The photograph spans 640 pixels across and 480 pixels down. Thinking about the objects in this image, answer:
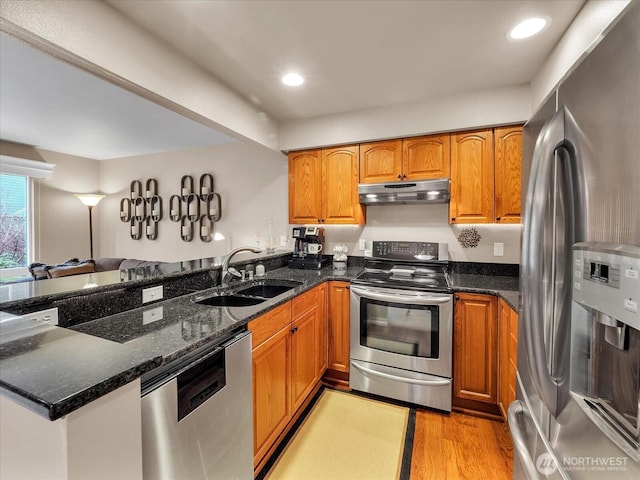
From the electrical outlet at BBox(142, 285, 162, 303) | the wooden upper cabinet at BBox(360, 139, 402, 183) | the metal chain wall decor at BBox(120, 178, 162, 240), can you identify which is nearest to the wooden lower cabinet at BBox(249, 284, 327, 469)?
the electrical outlet at BBox(142, 285, 162, 303)

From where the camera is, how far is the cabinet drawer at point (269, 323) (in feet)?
4.83

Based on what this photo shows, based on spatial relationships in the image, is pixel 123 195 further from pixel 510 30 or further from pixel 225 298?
pixel 510 30

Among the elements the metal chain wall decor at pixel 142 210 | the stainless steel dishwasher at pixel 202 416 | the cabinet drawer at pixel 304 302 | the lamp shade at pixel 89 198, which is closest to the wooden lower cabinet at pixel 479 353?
the cabinet drawer at pixel 304 302

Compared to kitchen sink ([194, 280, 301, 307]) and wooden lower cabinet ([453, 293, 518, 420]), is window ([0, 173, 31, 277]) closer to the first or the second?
kitchen sink ([194, 280, 301, 307])

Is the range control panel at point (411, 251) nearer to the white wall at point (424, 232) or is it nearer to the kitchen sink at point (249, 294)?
the white wall at point (424, 232)

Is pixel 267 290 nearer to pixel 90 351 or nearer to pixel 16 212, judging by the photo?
pixel 90 351

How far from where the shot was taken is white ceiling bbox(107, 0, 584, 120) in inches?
57.5

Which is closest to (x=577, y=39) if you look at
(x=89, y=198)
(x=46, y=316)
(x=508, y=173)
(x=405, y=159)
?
(x=508, y=173)

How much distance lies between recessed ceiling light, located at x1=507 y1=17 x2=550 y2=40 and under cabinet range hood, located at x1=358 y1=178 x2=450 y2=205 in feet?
3.25

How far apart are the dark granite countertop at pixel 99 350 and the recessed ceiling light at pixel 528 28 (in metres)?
2.05

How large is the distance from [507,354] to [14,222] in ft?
19.9

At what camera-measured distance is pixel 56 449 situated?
56 cm

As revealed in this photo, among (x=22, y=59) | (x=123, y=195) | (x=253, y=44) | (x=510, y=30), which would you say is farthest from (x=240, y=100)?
(x=123, y=195)

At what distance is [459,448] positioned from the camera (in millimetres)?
1802
